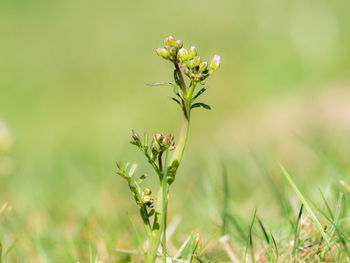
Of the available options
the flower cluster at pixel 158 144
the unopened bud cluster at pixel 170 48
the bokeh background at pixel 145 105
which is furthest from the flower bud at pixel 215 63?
the bokeh background at pixel 145 105

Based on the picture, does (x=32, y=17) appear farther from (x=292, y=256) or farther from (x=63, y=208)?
(x=292, y=256)

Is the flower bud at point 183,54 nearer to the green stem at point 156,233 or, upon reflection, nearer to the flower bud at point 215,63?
the flower bud at point 215,63

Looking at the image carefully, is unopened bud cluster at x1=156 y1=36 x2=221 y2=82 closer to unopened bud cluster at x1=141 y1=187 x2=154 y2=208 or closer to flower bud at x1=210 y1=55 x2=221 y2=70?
flower bud at x1=210 y1=55 x2=221 y2=70

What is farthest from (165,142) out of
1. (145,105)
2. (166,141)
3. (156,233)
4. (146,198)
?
(145,105)

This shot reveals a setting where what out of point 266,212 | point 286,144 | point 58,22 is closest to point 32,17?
point 58,22

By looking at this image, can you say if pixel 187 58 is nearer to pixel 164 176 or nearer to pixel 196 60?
pixel 196 60

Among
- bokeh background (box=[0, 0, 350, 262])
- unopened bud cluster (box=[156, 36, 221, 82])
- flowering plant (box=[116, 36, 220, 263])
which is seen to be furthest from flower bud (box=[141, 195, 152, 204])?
bokeh background (box=[0, 0, 350, 262])

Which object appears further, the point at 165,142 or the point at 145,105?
the point at 145,105
